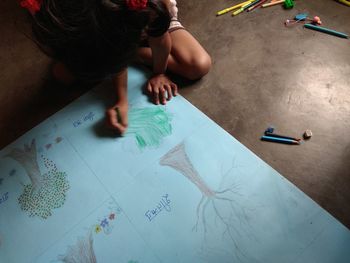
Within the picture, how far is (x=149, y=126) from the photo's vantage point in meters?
0.75

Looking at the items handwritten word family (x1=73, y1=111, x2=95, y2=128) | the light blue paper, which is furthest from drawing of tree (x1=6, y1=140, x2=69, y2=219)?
handwritten word family (x1=73, y1=111, x2=95, y2=128)

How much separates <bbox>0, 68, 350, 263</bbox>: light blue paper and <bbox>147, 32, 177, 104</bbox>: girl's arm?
37 mm

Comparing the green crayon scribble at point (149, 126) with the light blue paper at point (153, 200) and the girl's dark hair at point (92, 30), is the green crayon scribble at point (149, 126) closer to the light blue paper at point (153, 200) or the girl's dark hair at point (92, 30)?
the light blue paper at point (153, 200)

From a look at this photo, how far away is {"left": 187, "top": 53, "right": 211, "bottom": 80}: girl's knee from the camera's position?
80 centimetres

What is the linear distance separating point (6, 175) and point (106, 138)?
24 cm

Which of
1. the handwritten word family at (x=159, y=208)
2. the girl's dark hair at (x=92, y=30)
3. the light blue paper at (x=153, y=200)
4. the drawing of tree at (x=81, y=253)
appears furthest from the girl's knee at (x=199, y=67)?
the drawing of tree at (x=81, y=253)

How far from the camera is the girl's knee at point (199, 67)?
2.64 ft

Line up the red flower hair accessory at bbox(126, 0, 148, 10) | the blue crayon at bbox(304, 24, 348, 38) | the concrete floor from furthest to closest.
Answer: the blue crayon at bbox(304, 24, 348, 38), the concrete floor, the red flower hair accessory at bbox(126, 0, 148, 10)

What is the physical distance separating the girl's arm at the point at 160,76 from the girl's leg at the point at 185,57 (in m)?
0.04

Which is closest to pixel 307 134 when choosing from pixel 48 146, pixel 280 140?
pixel 280 140

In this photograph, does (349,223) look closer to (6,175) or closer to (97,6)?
(97,6)

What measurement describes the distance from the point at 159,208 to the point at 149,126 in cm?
20

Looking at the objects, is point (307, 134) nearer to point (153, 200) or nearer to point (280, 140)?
point (280, 140)

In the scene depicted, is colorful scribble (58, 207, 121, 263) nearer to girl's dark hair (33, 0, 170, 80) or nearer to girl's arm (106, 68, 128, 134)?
girl's arm (106, 68, 128, 134)
